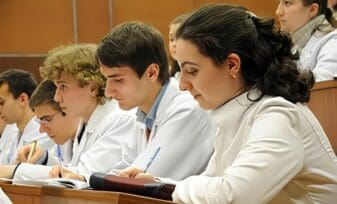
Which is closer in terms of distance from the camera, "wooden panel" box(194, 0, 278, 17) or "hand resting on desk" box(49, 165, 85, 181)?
"hand resting on desk" box(49, 165, 85, 181)

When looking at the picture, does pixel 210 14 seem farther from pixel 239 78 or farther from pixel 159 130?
pixel 159 130

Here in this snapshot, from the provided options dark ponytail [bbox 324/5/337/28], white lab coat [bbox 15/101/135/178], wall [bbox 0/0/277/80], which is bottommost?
wall [bbox 0/0/277/80]

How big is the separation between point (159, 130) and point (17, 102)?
191cm

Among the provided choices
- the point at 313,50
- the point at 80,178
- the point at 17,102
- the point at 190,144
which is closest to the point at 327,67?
the point at 313,50

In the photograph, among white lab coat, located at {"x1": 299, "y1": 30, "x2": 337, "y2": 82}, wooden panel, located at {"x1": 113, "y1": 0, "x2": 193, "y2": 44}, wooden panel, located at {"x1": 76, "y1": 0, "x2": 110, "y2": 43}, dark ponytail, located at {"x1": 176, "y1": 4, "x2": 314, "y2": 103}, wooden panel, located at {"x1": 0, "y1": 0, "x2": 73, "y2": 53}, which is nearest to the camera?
dark ponytail, located at {"x1": 176, "y1": 4, "x2": 314, "y2": 103}

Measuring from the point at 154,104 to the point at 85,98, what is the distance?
45 cm

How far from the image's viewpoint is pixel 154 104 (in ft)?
7.78

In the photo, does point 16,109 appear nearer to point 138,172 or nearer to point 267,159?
point 138,172

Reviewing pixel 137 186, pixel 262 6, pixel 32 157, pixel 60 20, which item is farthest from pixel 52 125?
pixel 60 20

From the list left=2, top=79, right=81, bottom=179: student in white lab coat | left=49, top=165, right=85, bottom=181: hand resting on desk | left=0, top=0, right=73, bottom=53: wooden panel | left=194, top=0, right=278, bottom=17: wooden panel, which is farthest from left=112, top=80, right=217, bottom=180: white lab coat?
left=0, top=0, right=73, bottom=53: wooden panel

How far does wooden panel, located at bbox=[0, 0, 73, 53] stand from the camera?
5152 mm

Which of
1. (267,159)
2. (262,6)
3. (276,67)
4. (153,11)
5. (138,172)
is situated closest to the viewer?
(267,159)

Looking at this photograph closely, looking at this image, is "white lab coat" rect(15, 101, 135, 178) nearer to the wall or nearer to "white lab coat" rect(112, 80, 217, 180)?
"white lab coat" rect(112, 80, 217, 180)

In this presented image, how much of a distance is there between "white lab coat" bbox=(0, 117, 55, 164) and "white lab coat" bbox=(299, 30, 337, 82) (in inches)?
53.6
